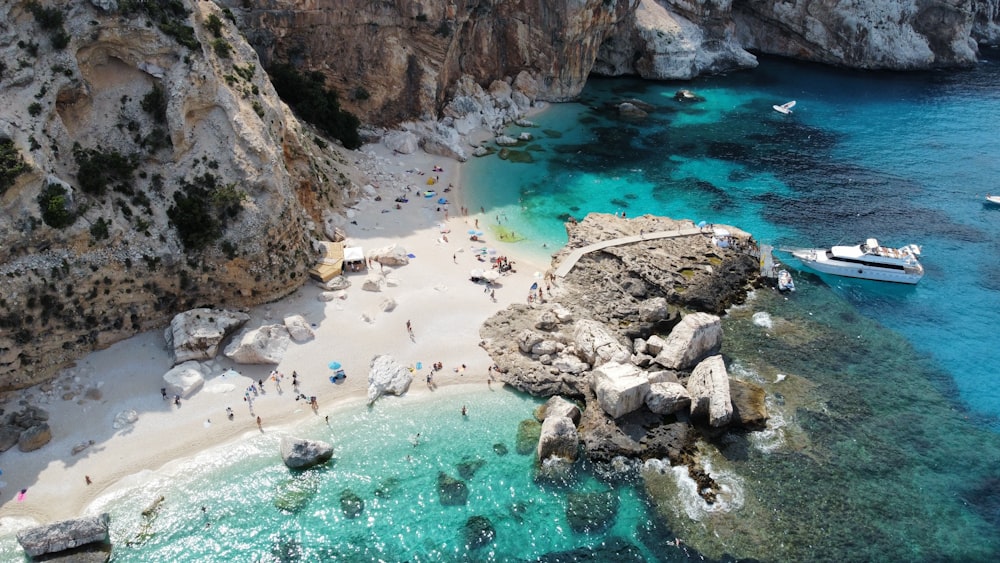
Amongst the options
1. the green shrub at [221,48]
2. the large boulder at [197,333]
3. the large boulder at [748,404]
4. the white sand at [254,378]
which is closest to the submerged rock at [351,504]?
the white sand at [254,378]

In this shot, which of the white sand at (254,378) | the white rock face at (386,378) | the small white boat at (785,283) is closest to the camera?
the white sand at (254,378)

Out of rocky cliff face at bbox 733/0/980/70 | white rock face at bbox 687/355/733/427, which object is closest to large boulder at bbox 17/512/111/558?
white rock face at bbox 687/355/733/427

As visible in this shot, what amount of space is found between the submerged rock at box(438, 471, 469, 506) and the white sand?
19.0ft

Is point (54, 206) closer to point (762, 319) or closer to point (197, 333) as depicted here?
point (197, 333)

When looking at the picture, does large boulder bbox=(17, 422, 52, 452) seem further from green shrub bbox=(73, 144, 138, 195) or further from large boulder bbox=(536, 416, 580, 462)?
large boulder bbox=(536, 416, 580, 462)

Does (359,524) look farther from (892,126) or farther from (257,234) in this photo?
(892,126)

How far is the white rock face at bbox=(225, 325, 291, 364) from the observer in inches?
1273

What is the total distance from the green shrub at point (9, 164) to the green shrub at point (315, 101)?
2357cm

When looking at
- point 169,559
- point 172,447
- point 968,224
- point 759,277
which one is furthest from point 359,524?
point 968,224

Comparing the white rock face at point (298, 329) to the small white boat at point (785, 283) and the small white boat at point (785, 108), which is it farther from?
the small white boat at point (785, 108)

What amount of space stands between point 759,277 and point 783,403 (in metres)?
11.9

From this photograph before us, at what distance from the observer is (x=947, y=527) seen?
26.7 meters

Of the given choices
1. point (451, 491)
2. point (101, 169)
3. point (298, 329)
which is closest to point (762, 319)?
point (451, 491)

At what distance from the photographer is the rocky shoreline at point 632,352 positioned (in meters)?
29.8
